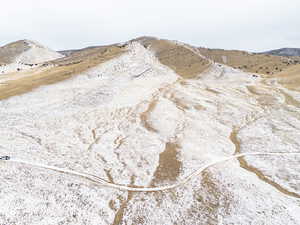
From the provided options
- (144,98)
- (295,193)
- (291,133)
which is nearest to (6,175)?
(295,193)

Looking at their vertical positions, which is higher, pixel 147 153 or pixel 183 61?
pixel 183 61

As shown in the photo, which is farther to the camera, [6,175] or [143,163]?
[143,163]

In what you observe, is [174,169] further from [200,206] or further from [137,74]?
[137,74]

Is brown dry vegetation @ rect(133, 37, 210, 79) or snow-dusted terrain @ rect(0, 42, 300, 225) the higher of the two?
brown dry vegetation @ rect(133, 37, 210, 79)

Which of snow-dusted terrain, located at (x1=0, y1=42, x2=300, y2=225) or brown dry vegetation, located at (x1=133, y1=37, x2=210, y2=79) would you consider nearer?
snow-dusted terrain, located at (x1=0, y1=42, x2=300, y2=225)

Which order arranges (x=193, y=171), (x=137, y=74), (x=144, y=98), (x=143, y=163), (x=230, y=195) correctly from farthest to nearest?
(x=137, y=74)
(x=144, y=98)
(x=143, y=163)
(x=193, y=171)
(x=230, y=195)

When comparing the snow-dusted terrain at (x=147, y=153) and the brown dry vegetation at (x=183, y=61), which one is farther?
the brown dry vegetation at (x=183, y=61)

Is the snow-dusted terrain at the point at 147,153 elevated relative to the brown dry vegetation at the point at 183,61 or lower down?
lower down

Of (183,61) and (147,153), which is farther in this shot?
(183,61)
